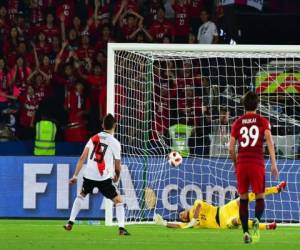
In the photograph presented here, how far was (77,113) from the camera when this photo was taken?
75.9ft

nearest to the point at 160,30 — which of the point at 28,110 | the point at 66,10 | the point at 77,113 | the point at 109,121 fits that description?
the point at 66,10

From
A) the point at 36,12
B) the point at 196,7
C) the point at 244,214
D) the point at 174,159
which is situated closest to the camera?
the point at 244,214

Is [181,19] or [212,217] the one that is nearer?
[212,217]

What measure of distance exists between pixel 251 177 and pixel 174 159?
5.87 m

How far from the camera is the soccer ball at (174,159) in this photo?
64.4 feet

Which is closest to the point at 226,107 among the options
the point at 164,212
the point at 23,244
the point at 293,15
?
the point at 164,212

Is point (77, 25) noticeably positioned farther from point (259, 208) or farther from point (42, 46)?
point (259, 208)

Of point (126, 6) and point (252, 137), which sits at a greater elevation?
point (126, 6)

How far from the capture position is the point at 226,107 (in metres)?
20.3

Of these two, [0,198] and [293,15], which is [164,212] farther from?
[293,15]

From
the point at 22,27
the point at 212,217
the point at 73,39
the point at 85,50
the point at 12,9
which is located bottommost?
the point at 212,217

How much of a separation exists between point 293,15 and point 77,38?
4.84 metres

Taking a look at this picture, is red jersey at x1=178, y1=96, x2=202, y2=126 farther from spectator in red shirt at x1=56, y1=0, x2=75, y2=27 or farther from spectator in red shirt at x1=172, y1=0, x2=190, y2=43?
spectator in red shirt at x1=56, y1=0, x2=75, y2=27

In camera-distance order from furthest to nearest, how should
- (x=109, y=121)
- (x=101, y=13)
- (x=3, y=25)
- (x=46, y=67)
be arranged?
(x=101, y=13)
(x=3, y=25)
(x=46, y=67)
(x=109, y=121)
